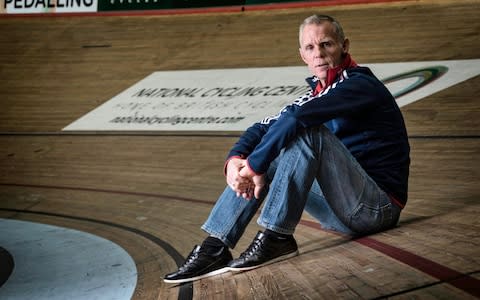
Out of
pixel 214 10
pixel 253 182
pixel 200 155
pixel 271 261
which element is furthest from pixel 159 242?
pixel 214 10

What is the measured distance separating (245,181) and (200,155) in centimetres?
302

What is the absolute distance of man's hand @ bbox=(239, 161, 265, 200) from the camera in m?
2.18

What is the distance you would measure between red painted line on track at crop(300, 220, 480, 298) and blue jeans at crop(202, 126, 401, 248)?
0.31 ft

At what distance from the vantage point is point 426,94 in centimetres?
564

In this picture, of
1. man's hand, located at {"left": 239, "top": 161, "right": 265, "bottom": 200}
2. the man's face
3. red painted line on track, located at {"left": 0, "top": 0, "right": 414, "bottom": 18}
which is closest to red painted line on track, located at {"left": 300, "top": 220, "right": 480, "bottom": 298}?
man's hand, located at {"left": 239, "top": 161, "right": 265, "bottom": 200}

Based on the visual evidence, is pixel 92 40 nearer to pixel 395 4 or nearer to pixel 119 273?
pixel 395 4

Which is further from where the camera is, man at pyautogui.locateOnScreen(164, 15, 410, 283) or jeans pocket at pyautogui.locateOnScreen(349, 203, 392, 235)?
jeans pocket at pyautogui.locateOnScreen(349, 203, 392, 235)

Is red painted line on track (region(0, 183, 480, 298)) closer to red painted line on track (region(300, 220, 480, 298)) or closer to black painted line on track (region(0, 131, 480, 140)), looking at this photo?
red painted line on track (region(300, 220, 480, 298))

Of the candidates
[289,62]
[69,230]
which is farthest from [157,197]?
[289,62]

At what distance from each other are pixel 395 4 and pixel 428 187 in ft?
15.4

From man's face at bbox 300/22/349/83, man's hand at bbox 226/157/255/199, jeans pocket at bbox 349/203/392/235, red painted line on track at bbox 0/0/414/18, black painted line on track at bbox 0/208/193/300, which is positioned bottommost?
black painted line on track at bbox 0/208/193/300

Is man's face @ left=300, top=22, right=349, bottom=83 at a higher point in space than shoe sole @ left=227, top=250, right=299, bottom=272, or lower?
higher

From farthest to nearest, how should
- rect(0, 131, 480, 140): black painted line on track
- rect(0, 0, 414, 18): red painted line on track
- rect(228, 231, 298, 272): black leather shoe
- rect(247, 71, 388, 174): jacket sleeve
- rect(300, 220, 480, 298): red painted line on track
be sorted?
1. rect(0, 0, 414, 18): red painted line on track
2. rect(0, 131, 480, 140): black painted line on track
3. rect(228, 231, 298, 272): black leather shoe
4. rect(247, 71, 388, 174): jacket sleeve
5. rect(300, 220, 480, 298): red painted line on track

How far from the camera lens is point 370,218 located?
7.93 ft
